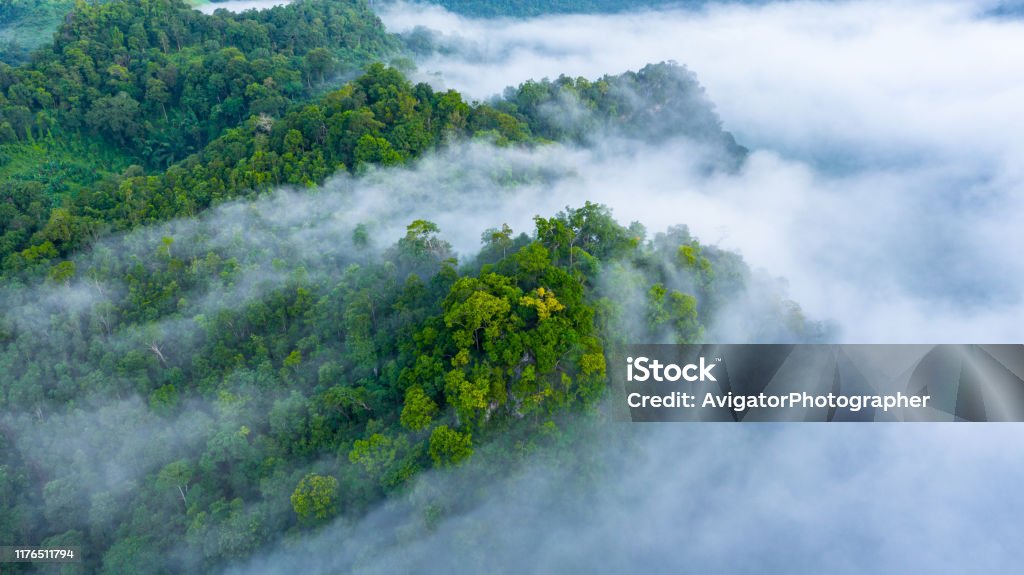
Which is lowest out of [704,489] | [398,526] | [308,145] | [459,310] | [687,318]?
[704,489]

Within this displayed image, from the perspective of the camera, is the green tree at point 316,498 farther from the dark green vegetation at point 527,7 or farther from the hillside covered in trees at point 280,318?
the dark green vegetation at point 527,7

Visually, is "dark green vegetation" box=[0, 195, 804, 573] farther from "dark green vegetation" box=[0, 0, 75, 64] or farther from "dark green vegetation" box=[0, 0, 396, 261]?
"dark green vegetation" box=[0, 0, 75, 64]

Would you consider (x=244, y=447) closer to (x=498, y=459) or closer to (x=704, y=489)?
(x=498, y=459)

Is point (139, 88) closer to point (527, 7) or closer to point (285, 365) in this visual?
point (285, 365)

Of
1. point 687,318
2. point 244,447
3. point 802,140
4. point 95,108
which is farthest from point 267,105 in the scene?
point 802,140

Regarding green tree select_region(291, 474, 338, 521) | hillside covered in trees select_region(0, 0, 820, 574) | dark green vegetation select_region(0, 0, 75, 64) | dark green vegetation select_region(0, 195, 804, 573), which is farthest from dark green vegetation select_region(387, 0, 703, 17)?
green tree select_region(291, 474, 338, 521)

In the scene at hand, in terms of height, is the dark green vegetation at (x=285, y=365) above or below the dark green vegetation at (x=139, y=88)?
below

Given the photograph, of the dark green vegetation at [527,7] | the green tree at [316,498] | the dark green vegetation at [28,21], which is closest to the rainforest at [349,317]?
the green tree at [316,498]

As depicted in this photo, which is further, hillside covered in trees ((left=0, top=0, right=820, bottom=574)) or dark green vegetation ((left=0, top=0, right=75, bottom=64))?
dark green vegetation ((left=0, top=0, right=75, bottom=64))
